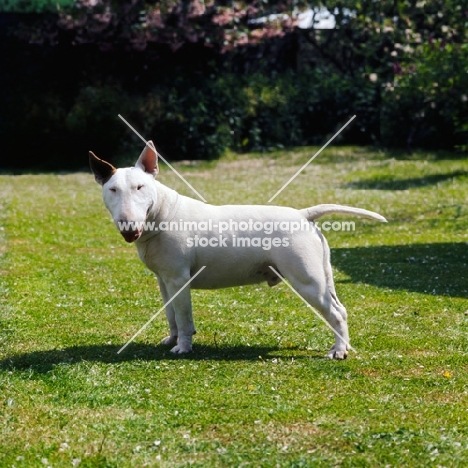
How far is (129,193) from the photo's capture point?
664cm

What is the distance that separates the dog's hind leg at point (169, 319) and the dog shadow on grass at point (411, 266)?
3380 mm

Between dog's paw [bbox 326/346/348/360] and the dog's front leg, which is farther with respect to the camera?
the dog's front leg

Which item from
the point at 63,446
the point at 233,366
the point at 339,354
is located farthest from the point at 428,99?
the point at 63,446

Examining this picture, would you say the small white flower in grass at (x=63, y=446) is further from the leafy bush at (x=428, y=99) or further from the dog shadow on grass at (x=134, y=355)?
the leafy bush at (x=428, y=99)

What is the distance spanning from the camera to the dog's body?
6941 mm

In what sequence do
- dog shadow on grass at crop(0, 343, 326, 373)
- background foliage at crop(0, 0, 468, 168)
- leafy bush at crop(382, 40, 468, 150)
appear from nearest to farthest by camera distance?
dog shadow on grass at crop(0, 343, 326, 373)
leafy bush at crop(382, 40, 468, 150)
background foliage at crop(0, 0, 468, 168)

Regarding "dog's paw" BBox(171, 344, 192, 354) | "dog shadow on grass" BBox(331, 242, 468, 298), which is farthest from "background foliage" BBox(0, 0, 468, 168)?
"dog's paw" BBox(171, 344, 192, 354)

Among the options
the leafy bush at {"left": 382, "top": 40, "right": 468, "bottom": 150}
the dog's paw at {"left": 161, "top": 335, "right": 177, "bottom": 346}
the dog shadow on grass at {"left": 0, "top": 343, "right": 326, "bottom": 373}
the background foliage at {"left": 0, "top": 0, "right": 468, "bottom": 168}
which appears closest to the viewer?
the dog shadow on grass at {"left": 0, "top": 343, "right": 326, "bottom": 373}

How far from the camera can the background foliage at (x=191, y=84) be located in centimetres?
2328

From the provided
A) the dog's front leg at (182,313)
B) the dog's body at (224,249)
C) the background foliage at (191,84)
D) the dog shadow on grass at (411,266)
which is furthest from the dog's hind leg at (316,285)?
the background foliage at (191,84)

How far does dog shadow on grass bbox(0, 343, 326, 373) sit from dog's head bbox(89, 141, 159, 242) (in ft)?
3.34

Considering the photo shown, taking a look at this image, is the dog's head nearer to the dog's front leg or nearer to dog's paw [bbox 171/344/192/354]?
the dog's front leg

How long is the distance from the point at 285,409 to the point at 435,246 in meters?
7.61

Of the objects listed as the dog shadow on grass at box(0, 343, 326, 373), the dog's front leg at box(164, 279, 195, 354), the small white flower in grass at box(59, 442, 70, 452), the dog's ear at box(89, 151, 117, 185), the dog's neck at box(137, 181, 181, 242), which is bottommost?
the dog shadow on grass at box(0, 343, 326, 373)
